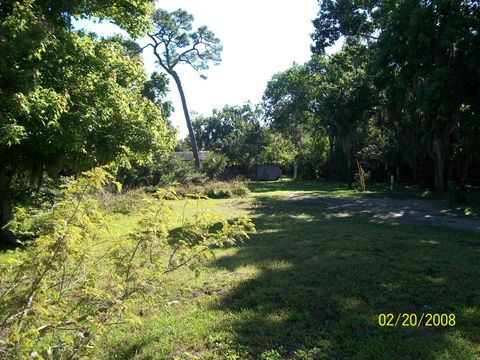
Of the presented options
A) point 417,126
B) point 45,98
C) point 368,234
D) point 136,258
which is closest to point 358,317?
point 136,258

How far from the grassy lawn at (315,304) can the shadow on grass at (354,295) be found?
13mm

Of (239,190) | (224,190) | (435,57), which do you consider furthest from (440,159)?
(224,190)

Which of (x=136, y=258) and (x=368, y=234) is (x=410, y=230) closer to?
(x=368, y=234)

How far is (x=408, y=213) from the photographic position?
1306 centimetres

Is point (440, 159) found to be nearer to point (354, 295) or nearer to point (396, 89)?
point (396, 89)

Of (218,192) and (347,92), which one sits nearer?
(218,192)

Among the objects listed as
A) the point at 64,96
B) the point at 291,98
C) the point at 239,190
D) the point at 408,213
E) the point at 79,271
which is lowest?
the point at 408,213

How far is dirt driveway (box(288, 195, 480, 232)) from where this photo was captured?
1089 cm

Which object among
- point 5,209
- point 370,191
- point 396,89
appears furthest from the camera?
point 370,191

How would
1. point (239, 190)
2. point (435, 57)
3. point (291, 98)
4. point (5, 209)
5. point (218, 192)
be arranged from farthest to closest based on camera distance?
point (291, 98) < point (239, 190) < point (218, 192) < point (435, 57) < point (5, 209)

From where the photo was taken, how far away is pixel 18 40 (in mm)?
5398

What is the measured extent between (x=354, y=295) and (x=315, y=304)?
0.61m

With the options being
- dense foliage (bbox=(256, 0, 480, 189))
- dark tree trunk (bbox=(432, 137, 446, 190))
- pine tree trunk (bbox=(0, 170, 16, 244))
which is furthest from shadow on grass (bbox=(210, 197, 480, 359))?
dark tree trunk (bbox=(432, 137, 446, 190))

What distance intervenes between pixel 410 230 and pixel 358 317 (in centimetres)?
618
